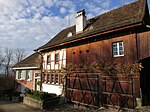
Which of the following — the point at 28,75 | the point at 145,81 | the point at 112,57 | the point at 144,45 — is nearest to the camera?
the point at 144,45

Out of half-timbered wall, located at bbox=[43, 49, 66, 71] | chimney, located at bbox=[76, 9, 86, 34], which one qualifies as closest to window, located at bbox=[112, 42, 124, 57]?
chimney, located at bbox=[76, 9, 86, 34]

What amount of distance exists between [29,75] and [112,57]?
15.6 m

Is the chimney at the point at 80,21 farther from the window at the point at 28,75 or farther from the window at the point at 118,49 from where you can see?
the window at the point at 28,75

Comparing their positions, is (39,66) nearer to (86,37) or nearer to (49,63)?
(49,63)

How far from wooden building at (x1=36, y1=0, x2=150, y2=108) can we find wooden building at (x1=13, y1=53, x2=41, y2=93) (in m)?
5.49

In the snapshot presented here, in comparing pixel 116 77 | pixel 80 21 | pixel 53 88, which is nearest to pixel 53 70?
pixel 53 88

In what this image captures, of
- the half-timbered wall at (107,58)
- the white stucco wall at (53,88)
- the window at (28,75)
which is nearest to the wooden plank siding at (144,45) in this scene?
the half-timbered wall at (107,58)

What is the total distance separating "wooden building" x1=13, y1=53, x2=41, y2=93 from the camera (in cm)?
2469

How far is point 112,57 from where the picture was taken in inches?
581

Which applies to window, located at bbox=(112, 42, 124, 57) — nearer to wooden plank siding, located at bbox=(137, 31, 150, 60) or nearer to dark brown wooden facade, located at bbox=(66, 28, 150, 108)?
dark brown wooden facade, located at bbox=(66, 28, 150, 108)

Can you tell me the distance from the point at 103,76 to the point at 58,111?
4.74 meters

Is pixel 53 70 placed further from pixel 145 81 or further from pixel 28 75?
pixel 145 81

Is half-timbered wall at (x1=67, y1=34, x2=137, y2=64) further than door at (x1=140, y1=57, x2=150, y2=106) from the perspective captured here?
Yes

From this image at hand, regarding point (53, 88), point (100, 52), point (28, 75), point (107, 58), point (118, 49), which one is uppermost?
point (118, 49)
